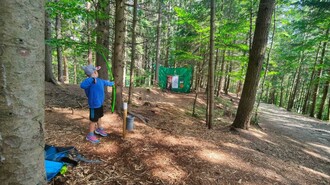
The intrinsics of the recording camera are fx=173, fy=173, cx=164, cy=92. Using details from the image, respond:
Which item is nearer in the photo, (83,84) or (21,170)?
(21,170)

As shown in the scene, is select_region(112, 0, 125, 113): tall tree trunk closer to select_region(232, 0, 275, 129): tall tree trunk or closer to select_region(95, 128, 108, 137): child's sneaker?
select_region(95, 128, 108, 137): child's sneaker

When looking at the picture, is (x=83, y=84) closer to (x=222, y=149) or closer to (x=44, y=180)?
(x=44, y=180)

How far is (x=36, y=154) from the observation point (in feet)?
3.57

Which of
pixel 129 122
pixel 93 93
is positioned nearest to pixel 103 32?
pixel 93 93

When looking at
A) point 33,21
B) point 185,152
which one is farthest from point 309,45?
point 33,21

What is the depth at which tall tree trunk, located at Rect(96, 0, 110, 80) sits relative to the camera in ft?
14.9

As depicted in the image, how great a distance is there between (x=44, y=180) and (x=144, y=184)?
59.5 inches

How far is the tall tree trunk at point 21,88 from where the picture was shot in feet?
2.89

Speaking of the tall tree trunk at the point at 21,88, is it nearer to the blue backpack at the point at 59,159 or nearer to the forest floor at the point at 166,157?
the blue backpack at the point at 59,159

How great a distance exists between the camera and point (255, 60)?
5.34 meters

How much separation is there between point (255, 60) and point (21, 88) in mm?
5751

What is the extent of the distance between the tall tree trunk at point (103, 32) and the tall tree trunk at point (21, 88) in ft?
10.2

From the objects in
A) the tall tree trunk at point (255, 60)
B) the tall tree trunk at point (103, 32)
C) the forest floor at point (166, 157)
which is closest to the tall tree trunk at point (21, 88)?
the forest floor at point (166, 157)

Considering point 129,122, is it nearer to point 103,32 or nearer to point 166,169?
point 166,169
